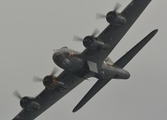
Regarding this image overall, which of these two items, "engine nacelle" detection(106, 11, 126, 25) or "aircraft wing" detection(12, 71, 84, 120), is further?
"aircraft wing" detection(12, 71, 84, 120)

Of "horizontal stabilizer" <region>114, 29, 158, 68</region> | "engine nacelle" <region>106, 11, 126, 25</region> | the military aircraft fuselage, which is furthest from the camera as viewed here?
"horizontal stabilizer" <region>114, 29, 158, 68</region>

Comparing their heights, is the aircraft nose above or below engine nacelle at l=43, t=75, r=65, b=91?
above

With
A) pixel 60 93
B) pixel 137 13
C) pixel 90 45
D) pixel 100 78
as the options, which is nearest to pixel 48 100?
pixel 60 93

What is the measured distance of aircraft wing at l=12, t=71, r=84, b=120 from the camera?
65.9m

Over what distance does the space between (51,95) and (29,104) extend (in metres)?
3.56

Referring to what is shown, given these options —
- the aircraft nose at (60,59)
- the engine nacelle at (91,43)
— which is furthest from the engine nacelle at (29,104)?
the engine nacelle at (91,43)

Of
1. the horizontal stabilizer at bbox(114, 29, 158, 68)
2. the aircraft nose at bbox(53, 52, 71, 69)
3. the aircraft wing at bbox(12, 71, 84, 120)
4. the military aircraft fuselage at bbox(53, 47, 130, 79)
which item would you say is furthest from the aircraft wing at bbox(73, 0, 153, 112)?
the aircraft wing at bbox(12, 71, 84, 120)

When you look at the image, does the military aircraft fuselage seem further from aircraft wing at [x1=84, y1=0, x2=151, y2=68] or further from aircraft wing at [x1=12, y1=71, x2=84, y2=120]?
aircraft wing at [x1=12, y1=71, x2=84, y2=120]

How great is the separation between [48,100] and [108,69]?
984cm

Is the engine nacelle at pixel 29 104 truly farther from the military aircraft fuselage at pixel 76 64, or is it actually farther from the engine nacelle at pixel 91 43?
the engine nacelle at pixel 91 43

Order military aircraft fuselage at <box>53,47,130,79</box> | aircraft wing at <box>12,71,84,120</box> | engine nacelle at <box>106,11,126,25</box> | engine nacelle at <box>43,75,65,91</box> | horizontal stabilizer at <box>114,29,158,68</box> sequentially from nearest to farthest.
Answer: engine nacelle at <box>106,11,126,25</box>, military aircraft fuselage at <box>53,47,130,79</box>, engine nacelle at <box>43,75,65,91</box>, horizontal stabilizer at <box>114,29,158,68</box>, aircraft wing at <box>12,71,84,120</box>

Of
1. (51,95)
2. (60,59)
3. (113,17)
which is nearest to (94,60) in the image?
(60,59)

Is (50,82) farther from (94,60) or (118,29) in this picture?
(118,29)

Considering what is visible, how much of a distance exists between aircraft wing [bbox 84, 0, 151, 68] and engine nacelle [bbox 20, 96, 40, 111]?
10730 mm
